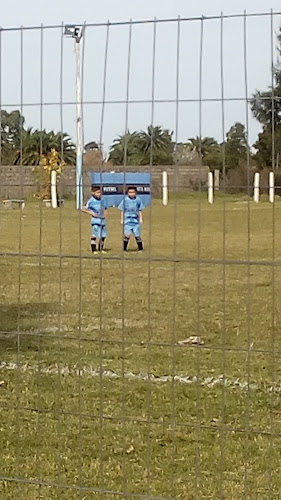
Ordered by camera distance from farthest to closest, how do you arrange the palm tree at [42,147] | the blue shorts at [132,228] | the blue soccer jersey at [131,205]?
the blue shorts at [132,228]
the blue soccer jersey at [131,205]
the palm tree at [42,147]

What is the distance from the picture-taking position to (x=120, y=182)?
177 inches

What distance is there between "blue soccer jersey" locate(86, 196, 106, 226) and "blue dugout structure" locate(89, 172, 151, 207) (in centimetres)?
4

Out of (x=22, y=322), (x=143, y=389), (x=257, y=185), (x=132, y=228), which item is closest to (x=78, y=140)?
(x=257, y=185)

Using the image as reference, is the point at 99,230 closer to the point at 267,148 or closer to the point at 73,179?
the point at 73,179

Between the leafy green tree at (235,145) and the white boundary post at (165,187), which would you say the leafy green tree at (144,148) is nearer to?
the white boundary post at (165,187)

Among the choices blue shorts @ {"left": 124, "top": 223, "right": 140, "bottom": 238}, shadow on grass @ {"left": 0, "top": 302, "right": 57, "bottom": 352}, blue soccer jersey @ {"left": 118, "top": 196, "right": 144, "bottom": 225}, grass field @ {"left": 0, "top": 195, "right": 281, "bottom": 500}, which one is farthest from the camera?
shadow on grass @ {"left": 0, "top": 302, "right": 57, "bottom": 352}

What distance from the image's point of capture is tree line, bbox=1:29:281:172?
158 inches

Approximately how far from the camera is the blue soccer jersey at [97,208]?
185 inches

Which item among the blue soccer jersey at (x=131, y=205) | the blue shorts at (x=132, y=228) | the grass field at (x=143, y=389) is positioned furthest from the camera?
the blue shorts at (x=132, y=228)

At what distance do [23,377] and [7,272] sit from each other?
6.60m

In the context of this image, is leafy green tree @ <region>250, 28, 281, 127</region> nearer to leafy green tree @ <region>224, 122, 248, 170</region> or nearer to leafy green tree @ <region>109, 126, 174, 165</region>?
leafy green tree @ <region>224, 122, 248, 170</region>

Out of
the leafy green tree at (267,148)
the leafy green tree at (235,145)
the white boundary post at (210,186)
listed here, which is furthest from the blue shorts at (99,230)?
the leafy green tree at (267,148)

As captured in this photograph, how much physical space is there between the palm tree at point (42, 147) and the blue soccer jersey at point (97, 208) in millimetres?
284

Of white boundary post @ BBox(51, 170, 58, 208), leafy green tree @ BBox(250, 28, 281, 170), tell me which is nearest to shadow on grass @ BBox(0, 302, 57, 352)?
white boundary post @ BBox(51, 170, 58, 208)
